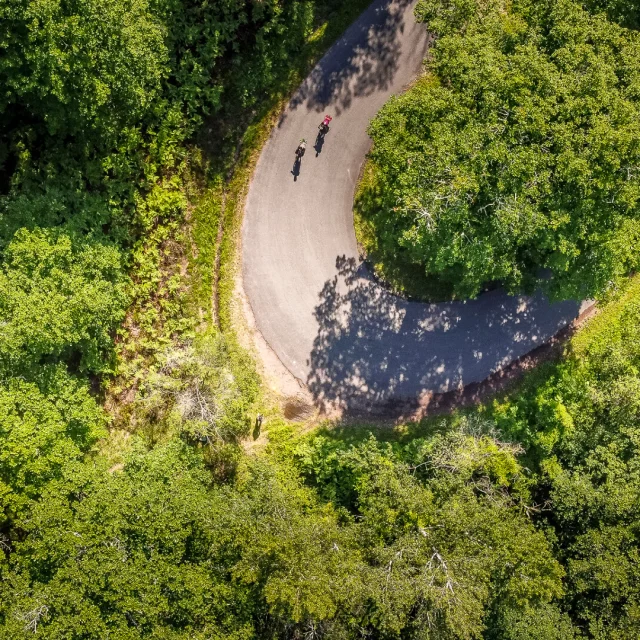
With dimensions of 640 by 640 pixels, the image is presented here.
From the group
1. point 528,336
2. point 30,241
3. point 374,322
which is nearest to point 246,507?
point 374,322

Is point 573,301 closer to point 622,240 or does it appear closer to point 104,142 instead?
point 622,240

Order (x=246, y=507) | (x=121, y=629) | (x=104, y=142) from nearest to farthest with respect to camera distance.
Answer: (x=121, y=629), (x=246, y=507), (x=104, y=142)

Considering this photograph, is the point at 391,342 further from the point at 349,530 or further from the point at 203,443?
the point at 203,443

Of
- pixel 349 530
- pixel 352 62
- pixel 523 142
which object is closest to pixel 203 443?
pixel 349 530

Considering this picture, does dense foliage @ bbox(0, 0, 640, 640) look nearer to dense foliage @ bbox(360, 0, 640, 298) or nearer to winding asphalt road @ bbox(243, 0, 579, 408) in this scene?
dense foliage @ bbox(360, 0, 640, 298)

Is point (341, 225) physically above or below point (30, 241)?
below

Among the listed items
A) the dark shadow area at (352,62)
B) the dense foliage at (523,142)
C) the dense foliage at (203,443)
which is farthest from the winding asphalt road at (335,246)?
the dense foliage at (523,142)
